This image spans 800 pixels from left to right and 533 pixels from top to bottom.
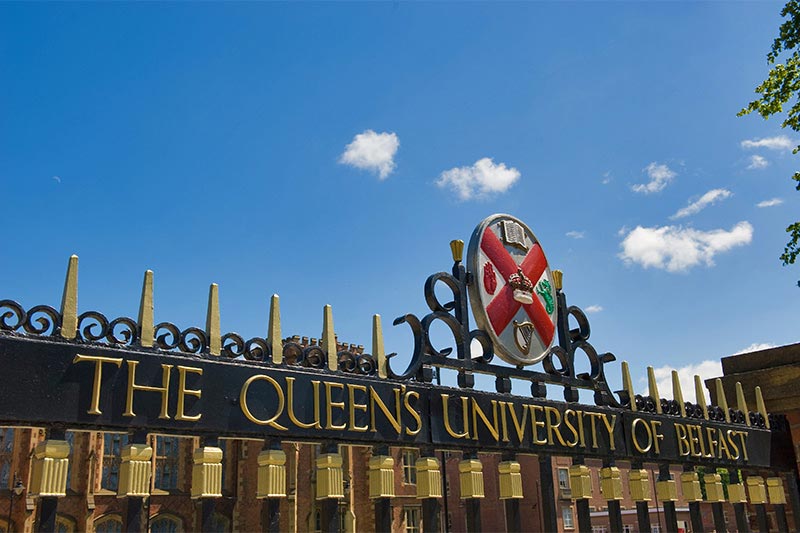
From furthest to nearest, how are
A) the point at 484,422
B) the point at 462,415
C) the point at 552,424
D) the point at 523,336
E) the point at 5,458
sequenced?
the point at 5,458 → the point at 523,336 → the point at 552,424 → the point at 484,422 → the point at 462,415

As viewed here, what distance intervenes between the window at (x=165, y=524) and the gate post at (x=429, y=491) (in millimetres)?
27427

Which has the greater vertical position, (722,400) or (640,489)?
(722,400)

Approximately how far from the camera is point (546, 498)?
40.9 feet

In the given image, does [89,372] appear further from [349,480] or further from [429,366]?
[349,480]

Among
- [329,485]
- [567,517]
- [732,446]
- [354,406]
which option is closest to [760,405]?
[732,446]

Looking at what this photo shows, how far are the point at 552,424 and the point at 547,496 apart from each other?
128 cm

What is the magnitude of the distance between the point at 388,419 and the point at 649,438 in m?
6.64

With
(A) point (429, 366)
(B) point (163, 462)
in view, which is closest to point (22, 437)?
(B) point (163, 462)

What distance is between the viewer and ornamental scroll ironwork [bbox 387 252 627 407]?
11.8 m

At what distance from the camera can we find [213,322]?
9.38 meters

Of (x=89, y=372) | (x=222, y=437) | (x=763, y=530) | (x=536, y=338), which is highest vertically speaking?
(x=536, y=338)

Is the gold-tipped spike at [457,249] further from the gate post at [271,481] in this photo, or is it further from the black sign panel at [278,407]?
the gate post at [271,481]

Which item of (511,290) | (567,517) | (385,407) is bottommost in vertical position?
(567,517)

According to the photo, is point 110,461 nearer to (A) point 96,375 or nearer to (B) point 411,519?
(B) point 411,519
